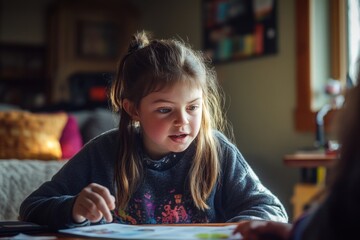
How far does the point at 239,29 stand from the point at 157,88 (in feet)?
9.31

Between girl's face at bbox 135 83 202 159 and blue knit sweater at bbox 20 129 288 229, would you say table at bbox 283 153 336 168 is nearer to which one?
blue knit sweater at bbox 20 129 288 229

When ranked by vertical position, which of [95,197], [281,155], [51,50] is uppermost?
[51,50]

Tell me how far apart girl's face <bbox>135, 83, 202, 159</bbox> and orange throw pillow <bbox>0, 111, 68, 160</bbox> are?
1250mm

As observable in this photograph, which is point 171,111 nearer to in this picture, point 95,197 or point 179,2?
point 95,197

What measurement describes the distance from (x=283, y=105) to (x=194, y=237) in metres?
2.93

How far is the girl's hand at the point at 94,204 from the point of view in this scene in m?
0.88

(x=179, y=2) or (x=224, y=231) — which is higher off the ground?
(x=179, y=2)

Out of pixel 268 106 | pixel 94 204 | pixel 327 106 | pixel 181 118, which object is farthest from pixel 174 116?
pixel 268 106

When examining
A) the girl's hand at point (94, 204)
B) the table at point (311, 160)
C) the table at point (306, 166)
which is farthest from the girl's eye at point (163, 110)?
the table at point (311, 160)

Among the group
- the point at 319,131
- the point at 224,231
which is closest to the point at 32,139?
the point at 319,131

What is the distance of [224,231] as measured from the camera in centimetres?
82

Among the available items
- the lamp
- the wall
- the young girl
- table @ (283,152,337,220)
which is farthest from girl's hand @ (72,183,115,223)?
the wall

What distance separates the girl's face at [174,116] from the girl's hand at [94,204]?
320 mm

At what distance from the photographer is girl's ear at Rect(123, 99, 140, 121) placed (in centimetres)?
135
